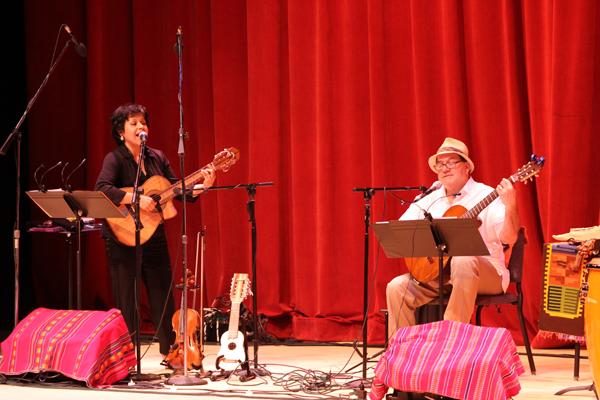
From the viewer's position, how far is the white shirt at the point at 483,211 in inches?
197

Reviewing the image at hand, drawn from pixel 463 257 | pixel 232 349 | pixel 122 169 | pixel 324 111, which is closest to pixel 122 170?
pixel 122 169

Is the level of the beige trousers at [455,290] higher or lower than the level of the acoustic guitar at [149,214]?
lower

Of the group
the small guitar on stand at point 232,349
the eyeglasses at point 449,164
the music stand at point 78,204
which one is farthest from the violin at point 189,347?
the eyeglasses at point 449,164

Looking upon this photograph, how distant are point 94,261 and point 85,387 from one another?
2868mm

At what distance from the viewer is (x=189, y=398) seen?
14.7ft

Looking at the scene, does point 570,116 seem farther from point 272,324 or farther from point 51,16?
point 51,16

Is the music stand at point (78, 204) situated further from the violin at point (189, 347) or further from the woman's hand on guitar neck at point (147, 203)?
the violin at point (189, 347)

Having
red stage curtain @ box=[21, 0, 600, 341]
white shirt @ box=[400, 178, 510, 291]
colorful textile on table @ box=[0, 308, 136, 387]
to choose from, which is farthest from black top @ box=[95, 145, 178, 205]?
white shirt @ box=[400, 178, 510, 291]

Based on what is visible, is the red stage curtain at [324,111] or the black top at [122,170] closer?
the black top at [122,170]

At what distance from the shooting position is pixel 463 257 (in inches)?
190

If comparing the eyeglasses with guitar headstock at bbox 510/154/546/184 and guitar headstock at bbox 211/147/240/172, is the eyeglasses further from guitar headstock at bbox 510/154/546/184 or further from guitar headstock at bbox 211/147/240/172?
guitar headstock at bbox 211/147/240/172

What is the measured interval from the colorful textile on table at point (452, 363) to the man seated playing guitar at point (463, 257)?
2.40 feet

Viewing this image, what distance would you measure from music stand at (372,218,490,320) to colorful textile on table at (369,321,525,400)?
0.76 ft

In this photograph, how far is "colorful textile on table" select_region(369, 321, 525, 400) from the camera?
3.80 meters
